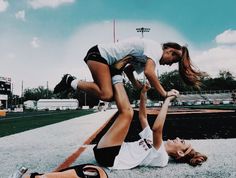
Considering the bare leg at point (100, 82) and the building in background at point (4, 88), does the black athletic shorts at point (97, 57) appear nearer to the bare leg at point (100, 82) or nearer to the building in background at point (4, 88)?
the bare leg at point (100, 82)

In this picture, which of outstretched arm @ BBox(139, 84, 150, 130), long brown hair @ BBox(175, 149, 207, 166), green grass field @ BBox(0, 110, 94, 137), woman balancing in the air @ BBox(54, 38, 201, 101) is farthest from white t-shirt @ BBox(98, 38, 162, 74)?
green grass field @ BBox(0, 110, 94, 137)

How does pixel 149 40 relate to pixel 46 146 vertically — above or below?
above

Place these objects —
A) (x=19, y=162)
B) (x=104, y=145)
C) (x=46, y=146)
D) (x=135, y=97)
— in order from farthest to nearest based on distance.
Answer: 1. (x=135, y=97)
2. (x=46, y=146)
3. (x=19, y=162)
4. (x=104, y=145)

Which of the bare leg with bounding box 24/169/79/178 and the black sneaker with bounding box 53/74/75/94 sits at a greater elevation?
the black sneaker with bounding box 53/74/75/94

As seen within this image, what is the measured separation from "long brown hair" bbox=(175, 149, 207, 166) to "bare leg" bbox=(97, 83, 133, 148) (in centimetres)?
78

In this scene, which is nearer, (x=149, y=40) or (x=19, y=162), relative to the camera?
(x=149, y=40)

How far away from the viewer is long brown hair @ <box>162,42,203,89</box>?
4307mm

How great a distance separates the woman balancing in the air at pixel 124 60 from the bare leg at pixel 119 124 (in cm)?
10

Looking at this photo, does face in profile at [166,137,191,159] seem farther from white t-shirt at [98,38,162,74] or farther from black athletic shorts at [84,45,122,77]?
black athletic shorts at [84,45,122,77]

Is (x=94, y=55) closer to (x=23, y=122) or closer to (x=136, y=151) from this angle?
(x=136, y=151)

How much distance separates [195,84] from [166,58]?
0.58 meters

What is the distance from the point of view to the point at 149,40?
4246 mm

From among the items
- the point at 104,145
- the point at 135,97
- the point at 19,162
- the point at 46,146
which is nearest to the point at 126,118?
the point at 104,145

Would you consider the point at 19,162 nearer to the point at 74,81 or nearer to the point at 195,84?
the point at 74,81
